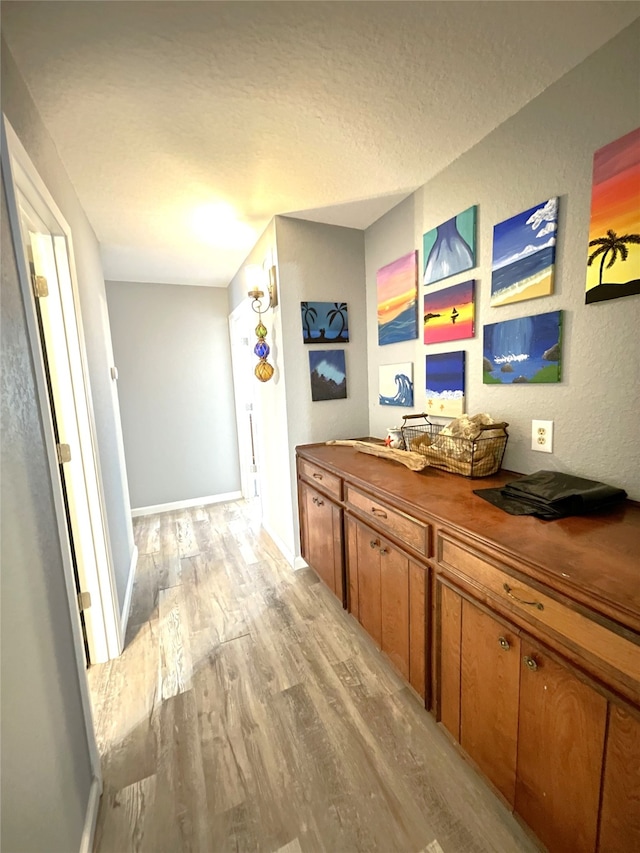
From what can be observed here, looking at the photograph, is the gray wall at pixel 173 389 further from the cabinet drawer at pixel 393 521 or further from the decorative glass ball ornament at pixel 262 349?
the cabinet drawer at pixel 393 521

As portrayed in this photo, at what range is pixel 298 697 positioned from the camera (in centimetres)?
148

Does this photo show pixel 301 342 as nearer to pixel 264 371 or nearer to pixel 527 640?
pixel 264 371

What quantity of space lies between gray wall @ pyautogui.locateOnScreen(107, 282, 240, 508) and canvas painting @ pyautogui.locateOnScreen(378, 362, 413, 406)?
6.85ft

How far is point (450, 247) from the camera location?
5.59ft

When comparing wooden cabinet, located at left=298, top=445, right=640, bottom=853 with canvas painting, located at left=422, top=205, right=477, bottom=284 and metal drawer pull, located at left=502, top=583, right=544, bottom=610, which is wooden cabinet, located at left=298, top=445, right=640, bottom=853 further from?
canvas painting, located at left=422, top=205, right=477, bottom=284

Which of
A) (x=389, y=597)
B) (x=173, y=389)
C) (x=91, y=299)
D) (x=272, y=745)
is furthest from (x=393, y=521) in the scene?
(x=173, y=389)

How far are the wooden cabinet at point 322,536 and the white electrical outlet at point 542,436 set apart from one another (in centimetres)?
94

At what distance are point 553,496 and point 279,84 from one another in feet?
5.30

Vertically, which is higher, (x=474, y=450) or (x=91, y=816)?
(x=474, y=450)

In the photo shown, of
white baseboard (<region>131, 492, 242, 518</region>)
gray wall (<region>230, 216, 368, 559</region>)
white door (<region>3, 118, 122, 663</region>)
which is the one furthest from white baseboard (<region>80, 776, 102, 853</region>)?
white baseboard (<region>131, 492, 242, 518</region>)

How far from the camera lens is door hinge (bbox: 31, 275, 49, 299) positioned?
147 centimetres

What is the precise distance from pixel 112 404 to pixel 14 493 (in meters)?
1.90

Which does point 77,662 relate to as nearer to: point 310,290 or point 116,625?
point 116,625

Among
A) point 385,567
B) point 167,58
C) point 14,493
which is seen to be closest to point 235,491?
point 385,567
